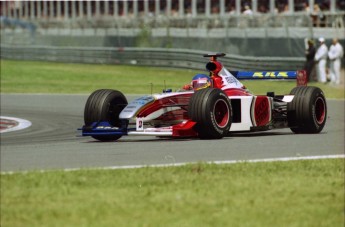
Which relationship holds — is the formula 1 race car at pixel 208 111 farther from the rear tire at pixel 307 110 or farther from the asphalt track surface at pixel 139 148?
the asphalt track surface at pixel 139 148

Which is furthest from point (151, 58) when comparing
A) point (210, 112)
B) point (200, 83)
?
point (210, 112)

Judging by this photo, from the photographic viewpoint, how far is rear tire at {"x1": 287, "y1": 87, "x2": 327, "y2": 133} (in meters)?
14.2

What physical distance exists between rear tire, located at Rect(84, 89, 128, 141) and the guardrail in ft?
40.0

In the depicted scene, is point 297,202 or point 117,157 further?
point 117,157

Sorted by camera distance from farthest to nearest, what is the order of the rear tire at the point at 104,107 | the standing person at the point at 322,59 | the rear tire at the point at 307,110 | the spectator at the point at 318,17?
1. the spectator at the point at 318,17
2. the standing person at the point at 322,59
3. the rear tire at the point at 307,110
4. the rear tire at the point at 104,107

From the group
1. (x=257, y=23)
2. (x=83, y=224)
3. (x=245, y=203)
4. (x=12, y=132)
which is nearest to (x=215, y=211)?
(x=245, y=203)

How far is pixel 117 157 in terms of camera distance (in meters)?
11.2

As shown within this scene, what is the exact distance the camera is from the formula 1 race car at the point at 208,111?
12.8 m

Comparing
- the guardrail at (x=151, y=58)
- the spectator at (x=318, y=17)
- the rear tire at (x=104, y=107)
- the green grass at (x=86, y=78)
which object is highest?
the spectator at (x=318, y=17)

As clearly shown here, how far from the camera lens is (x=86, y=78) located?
34.2 m

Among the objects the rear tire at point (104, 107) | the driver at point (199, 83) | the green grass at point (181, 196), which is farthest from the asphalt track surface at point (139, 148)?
the green grass at point (181, 196)

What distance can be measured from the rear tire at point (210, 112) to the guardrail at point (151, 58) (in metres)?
12.1

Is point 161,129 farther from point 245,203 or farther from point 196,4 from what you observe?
point 196,4

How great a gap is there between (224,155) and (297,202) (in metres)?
3.34
